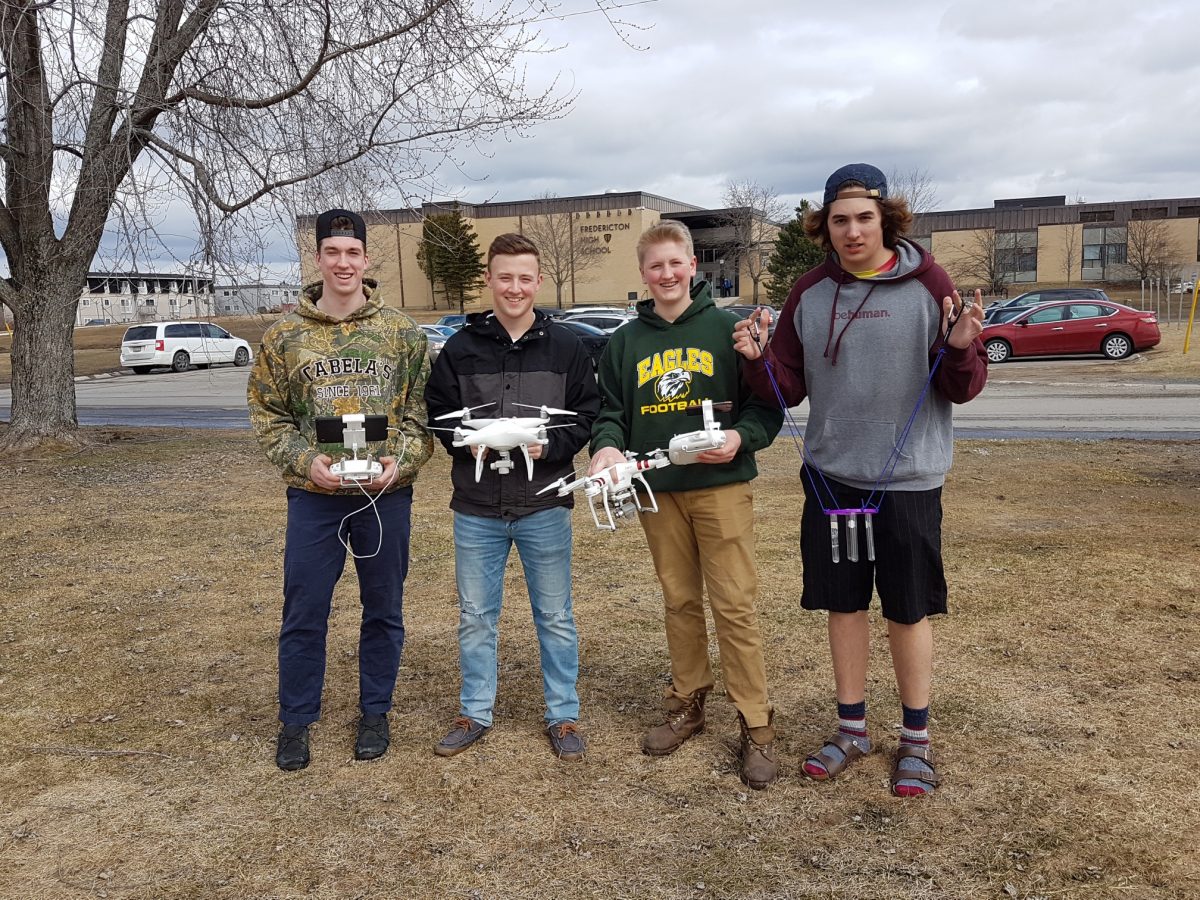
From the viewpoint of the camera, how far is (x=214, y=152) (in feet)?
29.0

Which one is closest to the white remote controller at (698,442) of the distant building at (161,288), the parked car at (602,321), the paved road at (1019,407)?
the distant building at (161,288)

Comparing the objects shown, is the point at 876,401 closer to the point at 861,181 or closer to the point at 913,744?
the point at 861,181

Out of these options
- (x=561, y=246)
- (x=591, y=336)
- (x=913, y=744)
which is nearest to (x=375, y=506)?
(x=913, y=744)

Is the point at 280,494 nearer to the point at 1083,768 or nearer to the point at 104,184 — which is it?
the point at 104,184

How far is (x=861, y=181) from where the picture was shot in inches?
124

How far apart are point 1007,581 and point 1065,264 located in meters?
70.6

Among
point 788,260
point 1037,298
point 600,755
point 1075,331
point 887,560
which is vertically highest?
point 788,260

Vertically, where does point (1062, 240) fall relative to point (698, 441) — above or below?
above

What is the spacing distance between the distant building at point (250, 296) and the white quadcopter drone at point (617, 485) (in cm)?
635

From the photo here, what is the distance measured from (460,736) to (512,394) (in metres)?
1.34

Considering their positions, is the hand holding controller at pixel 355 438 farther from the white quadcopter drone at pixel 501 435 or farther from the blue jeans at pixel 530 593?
the blue jeans at pixel 530 593

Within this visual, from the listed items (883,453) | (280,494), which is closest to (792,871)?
(883,453)

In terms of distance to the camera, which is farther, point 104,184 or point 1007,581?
point 104,184

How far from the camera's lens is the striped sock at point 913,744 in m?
3.22
